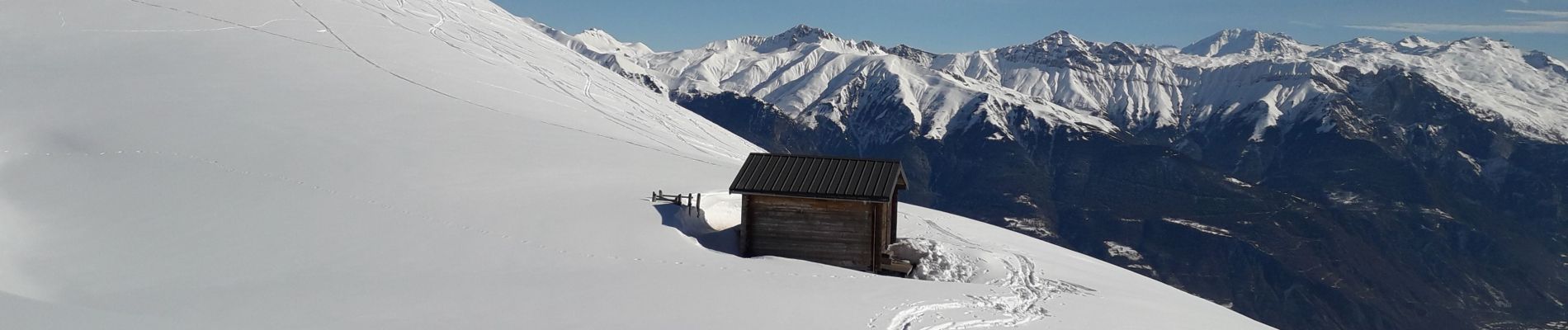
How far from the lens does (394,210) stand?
24219mm

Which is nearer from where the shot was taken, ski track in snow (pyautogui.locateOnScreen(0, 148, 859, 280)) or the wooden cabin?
ski track in snow (pyautogui.locateOnScreen(0, 148, 859, 280))

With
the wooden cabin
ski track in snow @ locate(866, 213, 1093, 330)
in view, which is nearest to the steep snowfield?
ski track in snow @ locate(866, 213, 1093, 330)

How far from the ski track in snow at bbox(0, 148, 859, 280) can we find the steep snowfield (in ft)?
0.28

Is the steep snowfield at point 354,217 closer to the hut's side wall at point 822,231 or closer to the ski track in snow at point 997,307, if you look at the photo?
the ski track in snow at point 997,307

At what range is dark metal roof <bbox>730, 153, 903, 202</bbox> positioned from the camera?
82.7 ft

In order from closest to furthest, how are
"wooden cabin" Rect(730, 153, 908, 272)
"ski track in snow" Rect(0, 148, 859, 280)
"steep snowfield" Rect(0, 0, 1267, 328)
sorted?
"steep snowfield" Rect(0, 0, 1267, 328) → "ski track in snow" Rect(0, 148, 859, 280) → "wooden cabin" Rect(730, 153, 908, 272)

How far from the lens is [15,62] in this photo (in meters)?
32.8

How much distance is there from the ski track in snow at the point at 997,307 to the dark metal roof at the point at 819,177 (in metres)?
3.37

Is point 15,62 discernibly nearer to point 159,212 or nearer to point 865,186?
point 159,212

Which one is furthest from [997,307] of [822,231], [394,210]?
[394,210]

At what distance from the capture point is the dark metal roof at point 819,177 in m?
25.2

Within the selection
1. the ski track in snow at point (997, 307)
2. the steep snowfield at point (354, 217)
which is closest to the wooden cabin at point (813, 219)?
the steep snowfield at point (354, 217)

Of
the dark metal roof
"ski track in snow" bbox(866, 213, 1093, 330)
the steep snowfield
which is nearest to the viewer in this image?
the steep snowfield

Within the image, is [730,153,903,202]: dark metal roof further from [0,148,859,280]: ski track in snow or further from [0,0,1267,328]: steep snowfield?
[0,148,859,280]: ski track in snow
